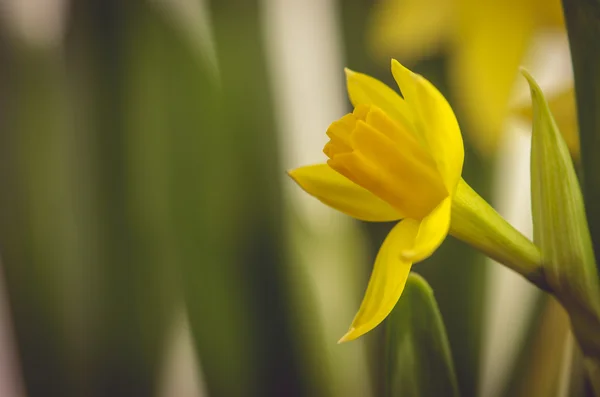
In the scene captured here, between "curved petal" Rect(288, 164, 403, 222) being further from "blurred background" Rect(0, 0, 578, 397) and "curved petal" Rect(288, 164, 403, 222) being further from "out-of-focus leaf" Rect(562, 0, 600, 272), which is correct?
"blurred background" Rect(0, 0, 578, 397)

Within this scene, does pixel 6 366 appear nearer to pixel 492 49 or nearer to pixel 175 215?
pixel 175 215

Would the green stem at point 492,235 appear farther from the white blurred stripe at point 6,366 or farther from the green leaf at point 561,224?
the white blurred stripe at point 6,366

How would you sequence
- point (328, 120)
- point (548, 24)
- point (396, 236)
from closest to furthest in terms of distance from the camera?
point (396, 236), point (548, 24), point (328, 120)

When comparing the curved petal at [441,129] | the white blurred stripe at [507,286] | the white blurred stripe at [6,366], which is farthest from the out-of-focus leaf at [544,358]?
the white blurred stripe at [6,366]

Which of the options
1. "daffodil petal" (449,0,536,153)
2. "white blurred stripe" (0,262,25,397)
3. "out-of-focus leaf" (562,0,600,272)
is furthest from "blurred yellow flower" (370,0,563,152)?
"white blurred stripe" (0,262,25,397)

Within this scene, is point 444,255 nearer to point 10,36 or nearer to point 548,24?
point 548,24

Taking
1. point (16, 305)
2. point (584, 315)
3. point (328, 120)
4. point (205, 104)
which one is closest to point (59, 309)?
point (16, 305)

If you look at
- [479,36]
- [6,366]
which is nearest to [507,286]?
[479,36]
